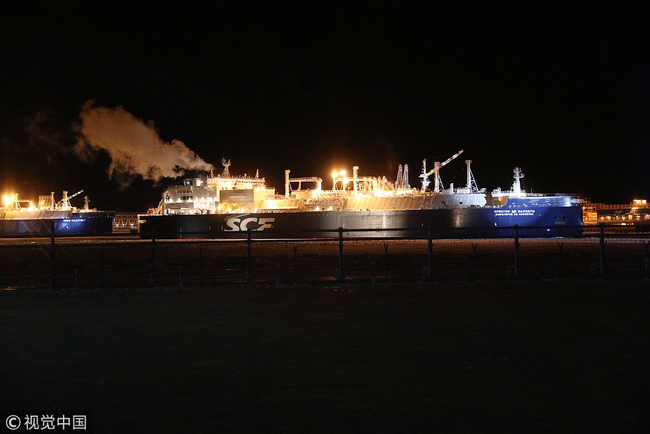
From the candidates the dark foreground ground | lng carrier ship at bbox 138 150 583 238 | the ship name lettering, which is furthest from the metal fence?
the ship name lettering

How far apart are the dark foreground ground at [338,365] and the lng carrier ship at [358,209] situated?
3191 centimetres

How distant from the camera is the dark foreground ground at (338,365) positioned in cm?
412

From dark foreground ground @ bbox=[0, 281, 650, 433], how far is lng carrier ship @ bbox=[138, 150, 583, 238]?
31.9 metres

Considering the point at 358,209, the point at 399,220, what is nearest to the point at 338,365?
the point at 399,220

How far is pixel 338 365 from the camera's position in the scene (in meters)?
5.53

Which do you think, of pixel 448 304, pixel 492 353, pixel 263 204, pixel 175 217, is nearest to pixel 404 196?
pixel 263 204

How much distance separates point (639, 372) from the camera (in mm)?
5090

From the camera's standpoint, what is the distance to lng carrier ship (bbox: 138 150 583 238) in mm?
48812

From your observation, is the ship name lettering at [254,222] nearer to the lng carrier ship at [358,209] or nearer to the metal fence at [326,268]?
the lng carrier ship at [358,209]

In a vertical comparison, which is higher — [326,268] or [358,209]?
[358,209]

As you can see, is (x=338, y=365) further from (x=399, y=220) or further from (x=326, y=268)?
(x=399, y=220)

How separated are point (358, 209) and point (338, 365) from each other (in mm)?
50057

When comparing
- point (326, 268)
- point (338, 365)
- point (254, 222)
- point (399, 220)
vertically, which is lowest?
point (338, 365)

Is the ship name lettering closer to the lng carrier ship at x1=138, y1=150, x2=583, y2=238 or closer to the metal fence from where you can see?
the lng carrier ship at x1=138, y1=150, x2=583, y2=238
